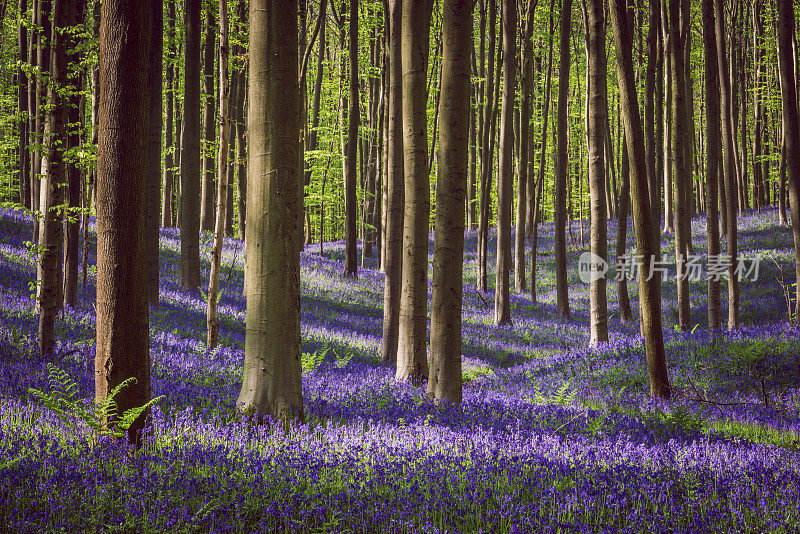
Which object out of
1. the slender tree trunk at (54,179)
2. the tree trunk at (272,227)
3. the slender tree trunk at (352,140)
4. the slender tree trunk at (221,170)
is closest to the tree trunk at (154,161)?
the slender tree trunk at (221,170)

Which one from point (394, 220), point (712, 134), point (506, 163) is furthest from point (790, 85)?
point (394, 220)

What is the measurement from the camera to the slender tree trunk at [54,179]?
23.0 ft

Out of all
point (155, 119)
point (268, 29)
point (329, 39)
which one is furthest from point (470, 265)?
point (268, 29)

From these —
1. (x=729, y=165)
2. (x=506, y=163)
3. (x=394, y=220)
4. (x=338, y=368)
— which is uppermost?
(x=506, y=163)

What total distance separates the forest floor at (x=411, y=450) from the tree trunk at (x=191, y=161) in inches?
158

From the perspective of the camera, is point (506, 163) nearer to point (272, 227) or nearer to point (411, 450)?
point (272, 227)

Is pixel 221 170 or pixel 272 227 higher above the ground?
pixel 221 170

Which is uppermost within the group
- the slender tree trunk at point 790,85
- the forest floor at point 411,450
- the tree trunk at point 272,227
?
the slender tree trunk at point 790,85

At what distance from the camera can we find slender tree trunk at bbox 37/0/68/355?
7.02 m

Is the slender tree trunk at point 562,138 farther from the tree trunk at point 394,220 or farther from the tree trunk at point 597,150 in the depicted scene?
the tree trunk at point 394,220

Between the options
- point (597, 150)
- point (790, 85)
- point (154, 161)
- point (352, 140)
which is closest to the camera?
point (790, 85)

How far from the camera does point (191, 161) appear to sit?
45.8 ft

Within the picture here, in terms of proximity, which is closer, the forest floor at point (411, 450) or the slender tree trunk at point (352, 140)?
the forest floor at point (411, 450)

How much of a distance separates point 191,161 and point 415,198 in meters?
8.18
